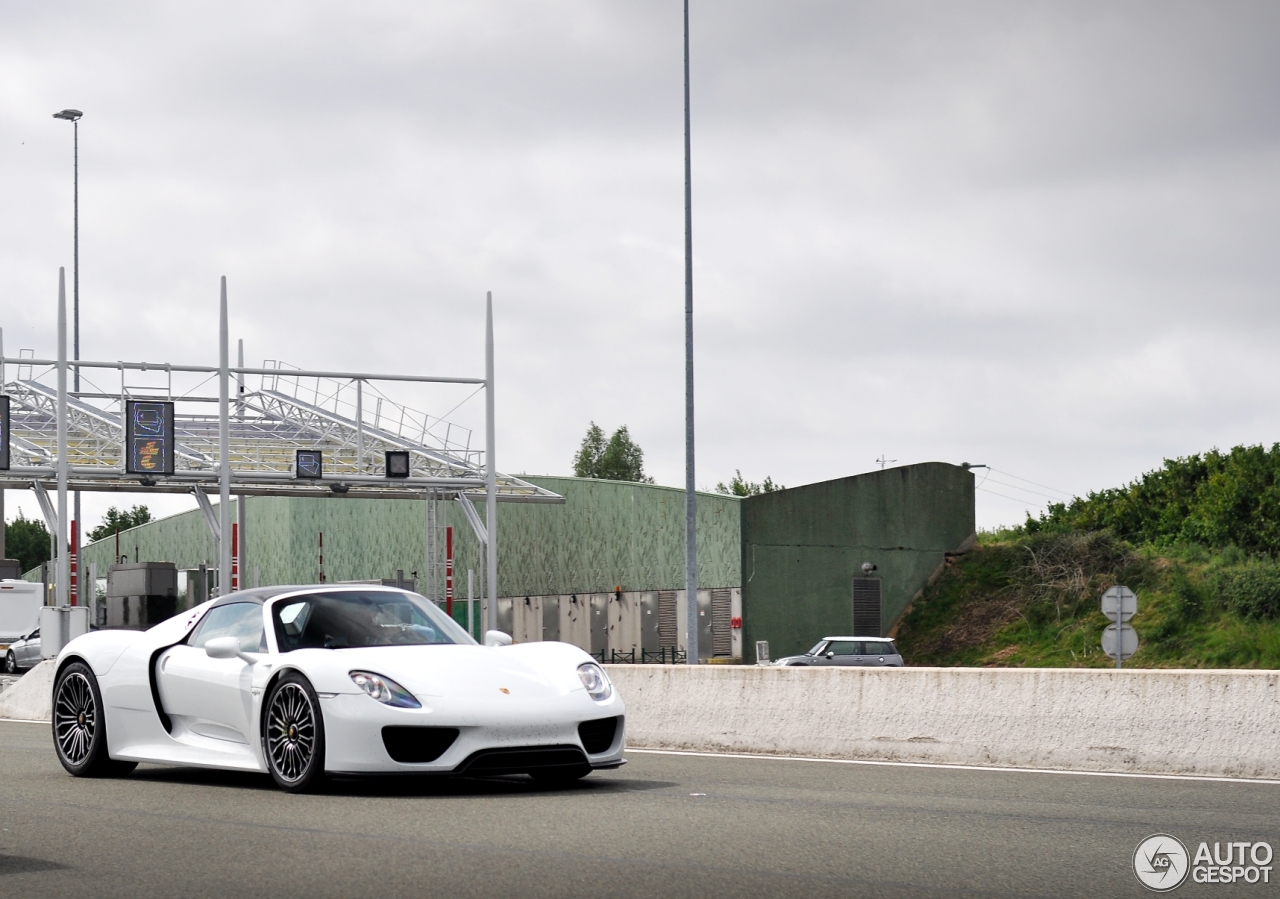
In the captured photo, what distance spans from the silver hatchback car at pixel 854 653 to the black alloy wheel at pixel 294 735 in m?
27.8

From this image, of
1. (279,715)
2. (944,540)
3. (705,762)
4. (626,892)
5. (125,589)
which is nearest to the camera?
(626,892)

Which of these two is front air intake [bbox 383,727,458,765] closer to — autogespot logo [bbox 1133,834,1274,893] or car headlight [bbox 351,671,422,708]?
car headlight [bbox 351,671,422,708]

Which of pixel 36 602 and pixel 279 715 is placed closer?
pixel 279 715

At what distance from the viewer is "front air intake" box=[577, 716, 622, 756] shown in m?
9.98

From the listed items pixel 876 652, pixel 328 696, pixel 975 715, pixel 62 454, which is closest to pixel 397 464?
pixel 62 454

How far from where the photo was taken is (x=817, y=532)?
5012cm

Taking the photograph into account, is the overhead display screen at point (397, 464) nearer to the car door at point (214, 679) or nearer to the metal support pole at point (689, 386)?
the metal support pole at point (689, 386)

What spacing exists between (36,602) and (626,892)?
44.3 metres

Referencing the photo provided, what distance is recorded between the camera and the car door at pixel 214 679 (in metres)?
10.5

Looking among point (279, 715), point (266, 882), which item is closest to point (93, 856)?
point (266, 882)

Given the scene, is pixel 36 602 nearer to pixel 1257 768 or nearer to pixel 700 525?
pixel 700 525

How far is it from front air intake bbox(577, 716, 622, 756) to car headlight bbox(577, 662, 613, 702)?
157 millimetres

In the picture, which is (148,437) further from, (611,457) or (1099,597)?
(611,457)

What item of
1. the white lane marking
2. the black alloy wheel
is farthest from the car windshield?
the white lane marking
